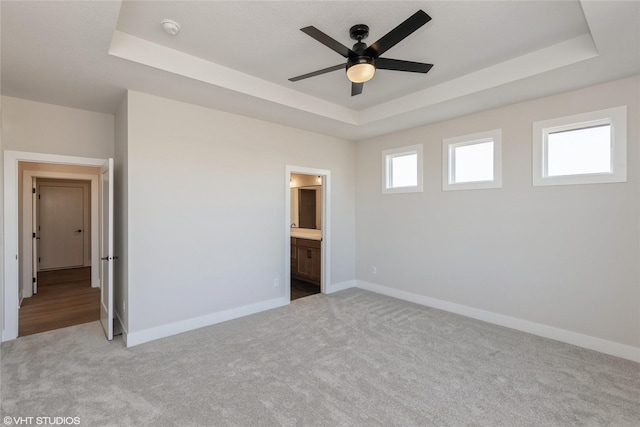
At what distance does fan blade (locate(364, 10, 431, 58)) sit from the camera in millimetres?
1754

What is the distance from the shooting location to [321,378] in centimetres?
249

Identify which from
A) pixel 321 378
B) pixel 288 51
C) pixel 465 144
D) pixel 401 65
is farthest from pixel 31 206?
pixel 465 144

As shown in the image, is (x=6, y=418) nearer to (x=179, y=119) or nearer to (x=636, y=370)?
(x=179, y=119)

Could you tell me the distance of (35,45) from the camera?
223 centimetres

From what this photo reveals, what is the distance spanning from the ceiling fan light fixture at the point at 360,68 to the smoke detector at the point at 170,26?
137cm

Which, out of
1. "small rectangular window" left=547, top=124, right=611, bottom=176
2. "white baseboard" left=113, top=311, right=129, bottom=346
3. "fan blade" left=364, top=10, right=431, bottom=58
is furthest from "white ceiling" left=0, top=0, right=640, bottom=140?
"white baseboard" left=113, top=311, right=129, bottom=346

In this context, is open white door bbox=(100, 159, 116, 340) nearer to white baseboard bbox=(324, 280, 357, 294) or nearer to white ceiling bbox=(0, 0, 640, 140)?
white ceiling bbox=(0, 0, 640, 140)

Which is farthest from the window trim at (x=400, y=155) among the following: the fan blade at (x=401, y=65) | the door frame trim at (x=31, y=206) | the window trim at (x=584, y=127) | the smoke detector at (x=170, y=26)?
the door frame trim at (x=31, y=206)

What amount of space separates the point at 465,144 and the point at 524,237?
140 cm

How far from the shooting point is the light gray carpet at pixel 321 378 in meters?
2.05

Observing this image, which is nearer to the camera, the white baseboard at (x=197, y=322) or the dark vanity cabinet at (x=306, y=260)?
the white baseboard at (x=197, y=322)

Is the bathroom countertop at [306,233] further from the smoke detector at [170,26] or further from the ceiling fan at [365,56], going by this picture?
the smoke detector at [170,26]

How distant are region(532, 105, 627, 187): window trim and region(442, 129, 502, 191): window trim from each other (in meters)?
0.37

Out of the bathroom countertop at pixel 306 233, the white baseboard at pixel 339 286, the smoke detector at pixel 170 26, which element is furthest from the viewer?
the bathroom countertop at pixel 306 233
